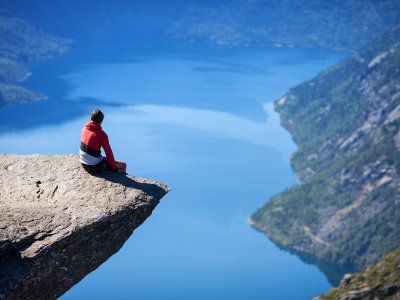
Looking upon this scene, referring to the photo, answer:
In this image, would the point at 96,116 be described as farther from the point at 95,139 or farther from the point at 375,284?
the point at 375,284

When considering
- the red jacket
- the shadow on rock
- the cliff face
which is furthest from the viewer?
the red jacket

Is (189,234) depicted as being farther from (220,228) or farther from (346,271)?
(346,271)

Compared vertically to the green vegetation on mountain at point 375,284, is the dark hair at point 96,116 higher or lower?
lower

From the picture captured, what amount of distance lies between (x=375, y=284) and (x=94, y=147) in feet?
299

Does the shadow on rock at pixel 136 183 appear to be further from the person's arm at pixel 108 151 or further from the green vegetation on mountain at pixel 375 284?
the green vegetation on mountain at pixel 375 284

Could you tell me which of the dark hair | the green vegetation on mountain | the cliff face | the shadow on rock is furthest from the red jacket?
the green vegetation on mountain

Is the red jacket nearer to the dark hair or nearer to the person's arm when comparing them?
the person's arm

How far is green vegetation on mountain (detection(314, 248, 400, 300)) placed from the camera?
96.1m

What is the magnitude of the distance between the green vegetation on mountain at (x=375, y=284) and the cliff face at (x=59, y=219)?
266ft

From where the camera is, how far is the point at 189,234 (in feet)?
601

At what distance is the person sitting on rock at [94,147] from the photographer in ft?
60.9

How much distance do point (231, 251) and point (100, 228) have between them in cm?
16821

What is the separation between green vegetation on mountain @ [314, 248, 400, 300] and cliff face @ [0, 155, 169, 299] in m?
81.1

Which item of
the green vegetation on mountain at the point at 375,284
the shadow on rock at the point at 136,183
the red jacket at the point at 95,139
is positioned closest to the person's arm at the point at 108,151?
the red jacket at the point at 95,139
